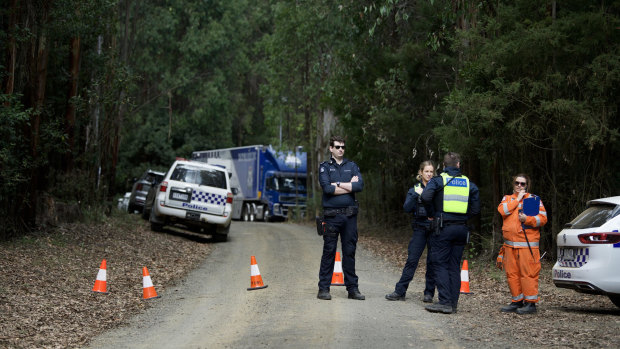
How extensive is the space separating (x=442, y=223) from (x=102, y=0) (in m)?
11.1

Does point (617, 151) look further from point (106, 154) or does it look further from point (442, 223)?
point (106, 154)

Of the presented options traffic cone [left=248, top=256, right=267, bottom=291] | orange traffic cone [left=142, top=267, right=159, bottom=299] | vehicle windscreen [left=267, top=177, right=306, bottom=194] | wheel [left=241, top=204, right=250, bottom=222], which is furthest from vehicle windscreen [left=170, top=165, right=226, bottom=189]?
wheel [left=241, top=204, right=250, bottom=222]

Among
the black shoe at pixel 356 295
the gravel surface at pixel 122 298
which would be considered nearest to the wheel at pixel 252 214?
the gravel surface at pixel 122 298

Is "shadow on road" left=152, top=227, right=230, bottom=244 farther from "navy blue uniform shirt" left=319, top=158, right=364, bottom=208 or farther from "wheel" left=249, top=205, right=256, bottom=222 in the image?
"wheel" left=249, top=205, right=256, bottom=222

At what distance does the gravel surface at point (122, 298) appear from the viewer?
834 centimetres

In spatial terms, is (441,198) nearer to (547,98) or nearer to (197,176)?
(547,98)

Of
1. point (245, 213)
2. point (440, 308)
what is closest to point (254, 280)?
point (440, 308)

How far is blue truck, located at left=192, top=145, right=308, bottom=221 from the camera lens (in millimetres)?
38062

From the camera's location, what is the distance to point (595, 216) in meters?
9.93

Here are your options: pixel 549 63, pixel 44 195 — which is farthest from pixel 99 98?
pixel 549 63

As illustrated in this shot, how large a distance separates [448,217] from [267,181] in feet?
94.7

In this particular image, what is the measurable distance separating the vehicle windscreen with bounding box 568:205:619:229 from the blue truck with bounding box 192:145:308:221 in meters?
27.3

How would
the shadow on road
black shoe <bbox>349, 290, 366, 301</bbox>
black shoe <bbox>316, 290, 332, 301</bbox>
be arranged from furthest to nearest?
the shadow on road < black shoe <bbox>349, 290, 366, 301</bbox> < black shoe <bbox>316, 290, 332, 301</bbox>

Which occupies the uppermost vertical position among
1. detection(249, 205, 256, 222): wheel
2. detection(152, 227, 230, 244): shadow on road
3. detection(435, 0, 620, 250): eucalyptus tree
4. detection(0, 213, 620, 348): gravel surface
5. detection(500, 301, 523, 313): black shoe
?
detection(435, 0, 620, 250): eucalyptus tree
